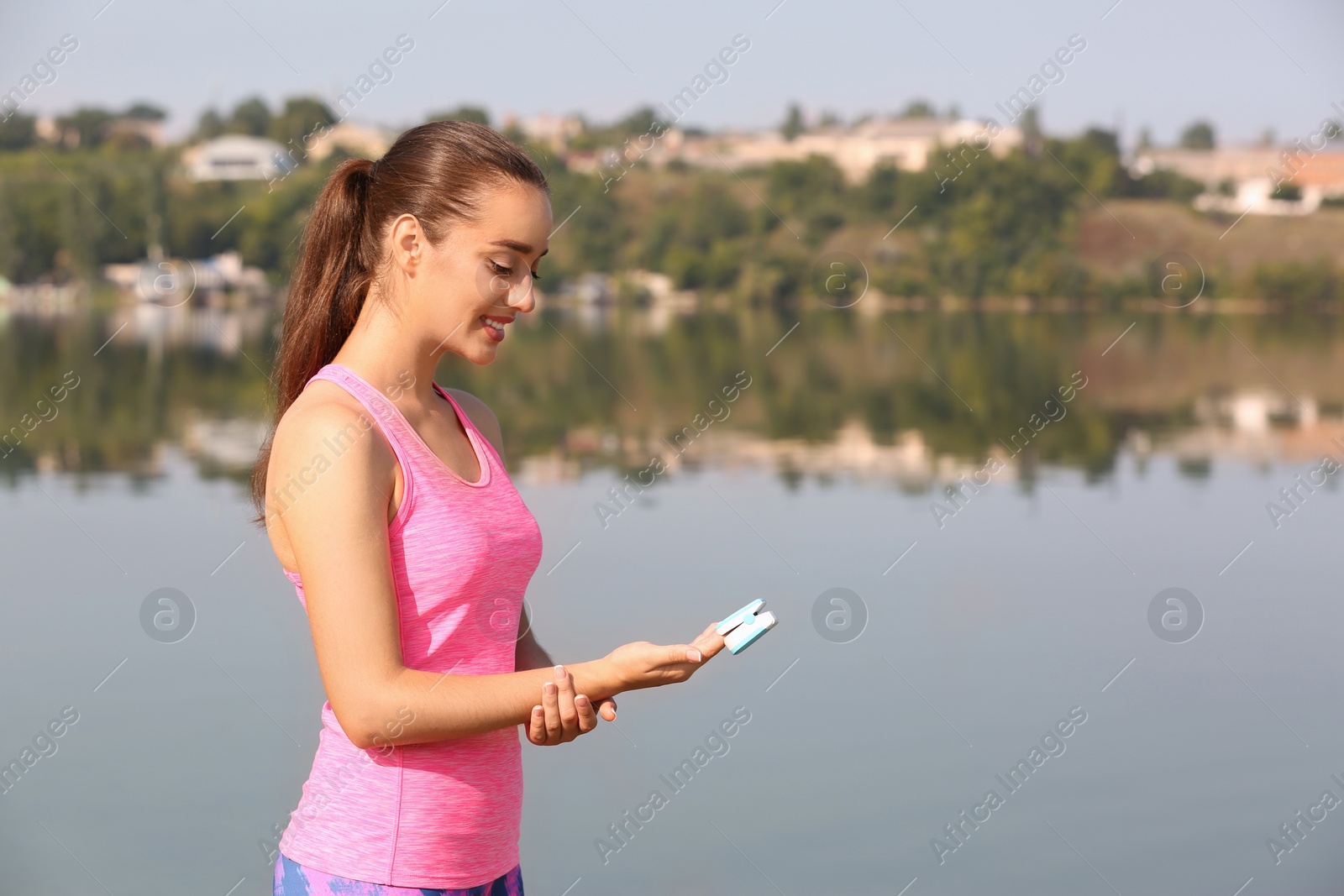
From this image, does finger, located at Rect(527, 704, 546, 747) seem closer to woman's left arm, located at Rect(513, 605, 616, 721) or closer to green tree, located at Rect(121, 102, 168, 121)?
woman's left arm, located at Rect(513, 605, 616, 721)

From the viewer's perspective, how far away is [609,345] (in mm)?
36438

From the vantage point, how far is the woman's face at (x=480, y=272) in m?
2.05

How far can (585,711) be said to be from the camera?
6.38 ft

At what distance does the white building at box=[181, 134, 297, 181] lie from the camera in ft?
307

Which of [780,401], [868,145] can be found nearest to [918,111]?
[868,145]

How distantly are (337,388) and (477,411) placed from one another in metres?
0.43

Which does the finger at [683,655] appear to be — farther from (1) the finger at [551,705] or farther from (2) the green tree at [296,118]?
(2) the green tree at [296,118]

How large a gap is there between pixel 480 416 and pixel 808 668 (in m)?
4.91


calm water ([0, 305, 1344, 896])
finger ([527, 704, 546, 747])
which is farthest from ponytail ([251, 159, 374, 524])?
calm water ([0, 305, 1344, 896])

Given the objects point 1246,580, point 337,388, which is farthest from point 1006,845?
point 1246,580

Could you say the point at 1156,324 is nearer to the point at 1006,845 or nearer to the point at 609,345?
the point at 609,345

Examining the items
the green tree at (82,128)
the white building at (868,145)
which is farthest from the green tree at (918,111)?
the green tree at (82,128)

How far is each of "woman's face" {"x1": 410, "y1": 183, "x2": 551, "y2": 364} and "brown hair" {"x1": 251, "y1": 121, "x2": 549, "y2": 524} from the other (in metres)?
0.02

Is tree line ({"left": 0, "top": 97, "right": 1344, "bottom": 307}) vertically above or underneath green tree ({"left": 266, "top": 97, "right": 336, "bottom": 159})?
underneath
